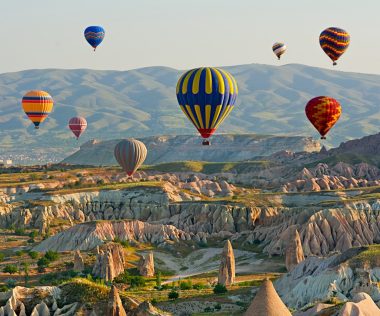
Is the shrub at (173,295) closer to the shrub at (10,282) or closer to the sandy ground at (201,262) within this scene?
the shrub at (10,282)

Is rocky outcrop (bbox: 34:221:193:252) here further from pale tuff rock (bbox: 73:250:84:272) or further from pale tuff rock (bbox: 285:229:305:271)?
pale tuff rock (bbox: 285:229:305:271)

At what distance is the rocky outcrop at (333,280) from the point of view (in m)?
91.1

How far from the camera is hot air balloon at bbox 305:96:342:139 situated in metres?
160

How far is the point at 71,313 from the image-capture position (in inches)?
2427

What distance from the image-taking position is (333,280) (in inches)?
3686

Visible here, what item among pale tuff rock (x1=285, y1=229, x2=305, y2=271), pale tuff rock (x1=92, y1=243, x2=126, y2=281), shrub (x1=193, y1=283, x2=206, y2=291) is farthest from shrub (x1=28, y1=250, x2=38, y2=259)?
pale tuff rock (x1=285, y1=229, x2=305, y2=271)

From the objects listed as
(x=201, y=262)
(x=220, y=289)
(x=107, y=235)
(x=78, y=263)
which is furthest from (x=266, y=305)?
(x=107, y=235)

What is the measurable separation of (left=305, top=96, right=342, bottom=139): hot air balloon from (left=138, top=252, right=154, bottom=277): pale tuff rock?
46.6m

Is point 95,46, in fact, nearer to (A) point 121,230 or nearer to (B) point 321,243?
(A) point 121,230

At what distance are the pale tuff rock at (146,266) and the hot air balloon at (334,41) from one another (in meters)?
60.7

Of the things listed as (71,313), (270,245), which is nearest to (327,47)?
(270,245)

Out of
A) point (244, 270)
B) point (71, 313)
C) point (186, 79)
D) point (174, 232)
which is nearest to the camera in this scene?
point (71, 313)

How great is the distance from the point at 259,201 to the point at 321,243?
123 feet

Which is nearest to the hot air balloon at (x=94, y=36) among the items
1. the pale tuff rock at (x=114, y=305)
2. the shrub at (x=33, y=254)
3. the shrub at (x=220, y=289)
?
the shrub at (x=33, y=254)
